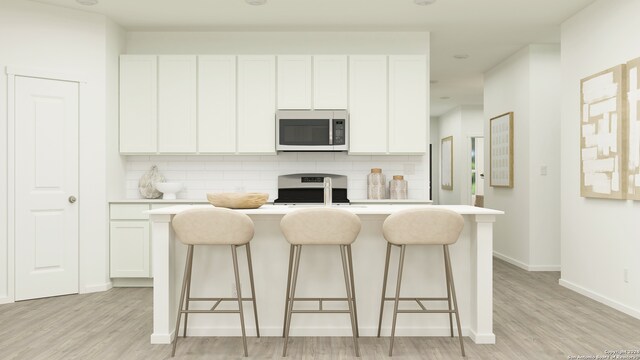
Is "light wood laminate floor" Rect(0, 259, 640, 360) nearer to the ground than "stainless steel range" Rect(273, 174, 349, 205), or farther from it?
nearer to the ground

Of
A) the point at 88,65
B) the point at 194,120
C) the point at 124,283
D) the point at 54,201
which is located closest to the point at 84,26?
the point at 88,65

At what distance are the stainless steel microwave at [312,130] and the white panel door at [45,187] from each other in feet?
6.69

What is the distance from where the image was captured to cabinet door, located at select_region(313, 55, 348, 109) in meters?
5.14

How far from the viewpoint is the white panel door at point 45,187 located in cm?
439

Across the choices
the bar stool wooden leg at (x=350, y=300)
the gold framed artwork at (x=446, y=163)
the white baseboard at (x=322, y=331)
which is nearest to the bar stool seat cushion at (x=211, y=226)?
the bar stool wooden leg at (x=350, y=300)

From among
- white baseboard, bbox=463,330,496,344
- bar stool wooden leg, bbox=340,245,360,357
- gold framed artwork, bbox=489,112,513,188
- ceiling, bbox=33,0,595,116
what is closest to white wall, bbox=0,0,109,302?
ceiling, bbox=33,0,595,116

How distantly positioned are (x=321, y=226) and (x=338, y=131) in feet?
7.82

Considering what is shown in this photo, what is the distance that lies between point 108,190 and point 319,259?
2727 millimetres

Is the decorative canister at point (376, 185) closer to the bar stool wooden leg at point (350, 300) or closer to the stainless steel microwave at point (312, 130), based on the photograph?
the stainless steel microwave at point (312, 130)

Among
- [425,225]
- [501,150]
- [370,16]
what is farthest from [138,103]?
[501,150]

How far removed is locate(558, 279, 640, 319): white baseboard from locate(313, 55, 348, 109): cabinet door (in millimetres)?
2940

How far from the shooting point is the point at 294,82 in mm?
5148

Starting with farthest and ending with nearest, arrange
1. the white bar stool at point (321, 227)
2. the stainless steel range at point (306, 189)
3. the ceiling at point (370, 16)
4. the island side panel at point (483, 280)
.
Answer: the stainless steel range at point (306, 189) → the ceiling at point (370, 16) → the island side panel at point (483, 280) → the white bar stool at point (321, 227)

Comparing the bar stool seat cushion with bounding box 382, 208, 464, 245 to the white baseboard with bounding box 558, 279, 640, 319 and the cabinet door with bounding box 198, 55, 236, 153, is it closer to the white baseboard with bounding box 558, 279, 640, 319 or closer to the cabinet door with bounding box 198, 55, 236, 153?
the white baseboard with bounding box 558, 279, 640, 319
